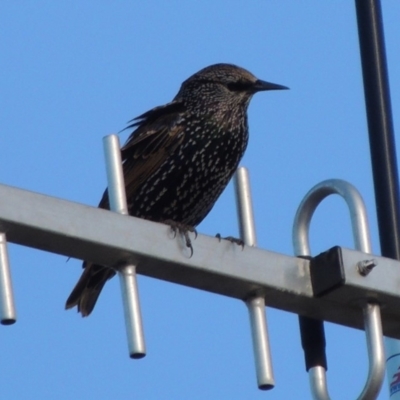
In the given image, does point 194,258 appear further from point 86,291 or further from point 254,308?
point 86,291

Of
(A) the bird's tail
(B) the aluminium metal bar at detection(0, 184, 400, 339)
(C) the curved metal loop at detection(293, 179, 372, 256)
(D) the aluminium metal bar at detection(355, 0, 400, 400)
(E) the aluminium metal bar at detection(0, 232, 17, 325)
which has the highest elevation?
(A) the bird's tail

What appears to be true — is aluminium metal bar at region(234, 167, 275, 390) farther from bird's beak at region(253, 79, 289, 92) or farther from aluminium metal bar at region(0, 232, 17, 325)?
bird's beak at region(253, 79, 289, 92)

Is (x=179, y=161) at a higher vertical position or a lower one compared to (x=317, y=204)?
higher

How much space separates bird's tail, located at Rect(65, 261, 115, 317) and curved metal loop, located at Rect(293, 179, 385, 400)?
8.31 ft

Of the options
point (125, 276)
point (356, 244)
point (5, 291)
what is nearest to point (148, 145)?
point (356, 244)

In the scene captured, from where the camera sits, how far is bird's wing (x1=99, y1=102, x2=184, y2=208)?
650 cm

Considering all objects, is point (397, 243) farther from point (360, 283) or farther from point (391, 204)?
point (360, 283)

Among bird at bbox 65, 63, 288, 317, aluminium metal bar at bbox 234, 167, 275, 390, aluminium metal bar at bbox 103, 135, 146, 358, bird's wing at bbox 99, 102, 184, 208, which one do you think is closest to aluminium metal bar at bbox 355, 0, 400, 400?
aluminium metal bar at bbox 234, 167, 275, 390

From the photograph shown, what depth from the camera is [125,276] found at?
312 centimetres

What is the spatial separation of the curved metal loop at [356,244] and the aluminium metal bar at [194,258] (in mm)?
66

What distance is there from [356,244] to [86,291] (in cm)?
285

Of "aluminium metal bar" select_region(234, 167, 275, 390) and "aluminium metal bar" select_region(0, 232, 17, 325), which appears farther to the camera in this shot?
"aluminium metal bar" select_region(234, 167, 275, 390)

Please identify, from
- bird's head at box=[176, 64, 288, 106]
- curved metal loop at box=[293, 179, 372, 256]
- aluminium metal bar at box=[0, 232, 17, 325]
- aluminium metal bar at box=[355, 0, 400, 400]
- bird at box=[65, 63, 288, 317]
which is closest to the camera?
aluminium metal bar at box=[0, 232, 17, 325]

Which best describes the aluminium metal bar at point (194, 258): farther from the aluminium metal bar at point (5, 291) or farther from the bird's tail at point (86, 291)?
the bird's tail at point (86, 291)
